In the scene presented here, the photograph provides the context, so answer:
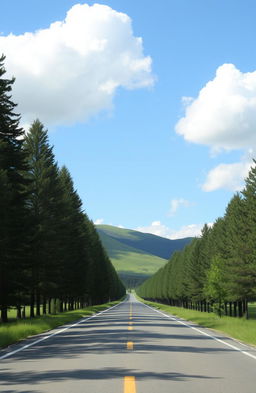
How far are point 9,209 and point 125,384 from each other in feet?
69.0

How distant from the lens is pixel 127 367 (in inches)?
441

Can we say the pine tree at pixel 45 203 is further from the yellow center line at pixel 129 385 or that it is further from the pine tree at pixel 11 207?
the yellow center line at pixel 129 385

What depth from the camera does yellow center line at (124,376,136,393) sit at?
331 inches

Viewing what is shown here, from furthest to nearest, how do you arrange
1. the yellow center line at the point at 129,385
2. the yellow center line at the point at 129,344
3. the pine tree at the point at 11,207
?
the pine tree at the point at 11,207
the yellow center line at the point at 129,344
the yellow center line at the point at 129,385

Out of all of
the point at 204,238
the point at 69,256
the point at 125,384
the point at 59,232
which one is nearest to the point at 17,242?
the point at 59,232

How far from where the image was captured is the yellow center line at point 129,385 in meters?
8.41

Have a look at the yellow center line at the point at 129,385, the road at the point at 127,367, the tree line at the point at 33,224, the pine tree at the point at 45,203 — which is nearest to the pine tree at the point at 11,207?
the tree line at the point at 33,224

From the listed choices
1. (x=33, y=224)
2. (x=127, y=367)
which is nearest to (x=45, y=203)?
(x=33, y=224)

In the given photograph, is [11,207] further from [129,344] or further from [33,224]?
[129,344]

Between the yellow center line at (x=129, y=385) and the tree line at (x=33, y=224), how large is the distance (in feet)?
57.2

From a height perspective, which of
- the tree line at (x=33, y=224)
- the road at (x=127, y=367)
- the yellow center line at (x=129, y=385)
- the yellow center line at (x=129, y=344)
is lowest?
the yellow center line at (x=129, y=344)

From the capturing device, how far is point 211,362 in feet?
40.7

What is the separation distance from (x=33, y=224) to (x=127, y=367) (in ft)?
68.8

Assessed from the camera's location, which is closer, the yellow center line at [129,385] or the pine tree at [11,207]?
the yellow center line at [129,385]
